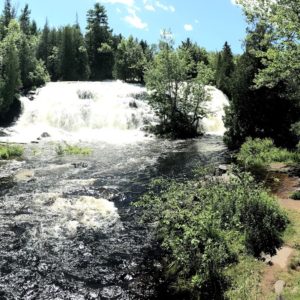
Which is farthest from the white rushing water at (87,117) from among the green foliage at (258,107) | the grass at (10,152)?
the green foliage at (258,107)

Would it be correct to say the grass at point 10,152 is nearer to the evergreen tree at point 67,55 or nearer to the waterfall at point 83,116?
the waterfall at point 83,116

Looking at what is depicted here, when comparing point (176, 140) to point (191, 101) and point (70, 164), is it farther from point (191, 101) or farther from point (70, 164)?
point (70, 164)

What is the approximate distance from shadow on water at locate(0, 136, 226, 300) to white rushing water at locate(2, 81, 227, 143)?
47.2ft

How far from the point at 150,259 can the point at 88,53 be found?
7969cm

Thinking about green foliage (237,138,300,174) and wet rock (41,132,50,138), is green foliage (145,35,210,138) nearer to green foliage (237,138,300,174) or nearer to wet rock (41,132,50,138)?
wet rock (41,132,50,138)

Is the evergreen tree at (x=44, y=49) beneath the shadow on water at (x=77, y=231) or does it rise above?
above

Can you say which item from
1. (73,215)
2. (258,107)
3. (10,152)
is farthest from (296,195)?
(10,152)

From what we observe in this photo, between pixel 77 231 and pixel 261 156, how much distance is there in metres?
13.8

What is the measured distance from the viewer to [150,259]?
13.0 metres

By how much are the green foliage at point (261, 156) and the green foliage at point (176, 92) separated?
→ 48.5ft

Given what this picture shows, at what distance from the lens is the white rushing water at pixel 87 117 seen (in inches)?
1665

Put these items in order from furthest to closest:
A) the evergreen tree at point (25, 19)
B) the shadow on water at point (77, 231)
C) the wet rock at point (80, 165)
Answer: the evergreen tree at point (25, 19)
the wet rock at point (80, 165)
the shadow on water at point (77, 231)

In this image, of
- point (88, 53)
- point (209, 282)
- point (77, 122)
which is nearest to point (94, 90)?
point (77, 122)

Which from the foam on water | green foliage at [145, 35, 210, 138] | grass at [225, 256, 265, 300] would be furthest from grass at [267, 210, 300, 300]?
green foliage at [145, 35, 210, 138]
